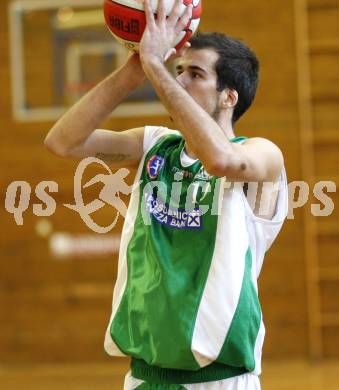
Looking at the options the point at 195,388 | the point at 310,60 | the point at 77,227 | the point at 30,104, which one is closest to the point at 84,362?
the point at 77,227

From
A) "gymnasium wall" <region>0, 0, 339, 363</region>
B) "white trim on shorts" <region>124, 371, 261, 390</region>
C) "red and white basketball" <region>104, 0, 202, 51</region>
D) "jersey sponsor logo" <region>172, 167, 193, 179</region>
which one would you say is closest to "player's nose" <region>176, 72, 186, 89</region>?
"red and white basketball" <region>104, 0, 202, 51</region>

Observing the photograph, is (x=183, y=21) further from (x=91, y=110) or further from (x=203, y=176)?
(x=203, y=176)

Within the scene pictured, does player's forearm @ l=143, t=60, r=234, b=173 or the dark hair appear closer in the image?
player's forearm @ l=143, t=60, r=234, b=173

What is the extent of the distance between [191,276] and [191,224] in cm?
21

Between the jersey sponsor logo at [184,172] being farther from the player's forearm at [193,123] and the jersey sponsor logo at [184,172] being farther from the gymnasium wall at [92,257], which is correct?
the gymnasium wall at [92,257]

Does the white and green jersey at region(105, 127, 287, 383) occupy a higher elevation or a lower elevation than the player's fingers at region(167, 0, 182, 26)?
lower

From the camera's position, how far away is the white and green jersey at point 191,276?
2996 mm

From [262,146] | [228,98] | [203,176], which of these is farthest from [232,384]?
[228,98]

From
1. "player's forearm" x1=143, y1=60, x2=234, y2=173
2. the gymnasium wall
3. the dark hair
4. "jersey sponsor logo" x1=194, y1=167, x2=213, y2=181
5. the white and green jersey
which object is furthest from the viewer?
the gymnasium wall

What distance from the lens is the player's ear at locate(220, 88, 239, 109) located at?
10.9ft

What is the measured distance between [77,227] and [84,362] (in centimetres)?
145

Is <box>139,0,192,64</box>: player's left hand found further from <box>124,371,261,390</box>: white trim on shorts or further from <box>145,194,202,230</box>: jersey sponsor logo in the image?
<box>124,371,261,390</box>: white trim on shorts

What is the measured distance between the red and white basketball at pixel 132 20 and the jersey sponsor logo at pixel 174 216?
0.64 m

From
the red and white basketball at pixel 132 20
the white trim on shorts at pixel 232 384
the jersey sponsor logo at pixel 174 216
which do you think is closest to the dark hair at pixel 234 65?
the red and white basketball at pixel 132 20
